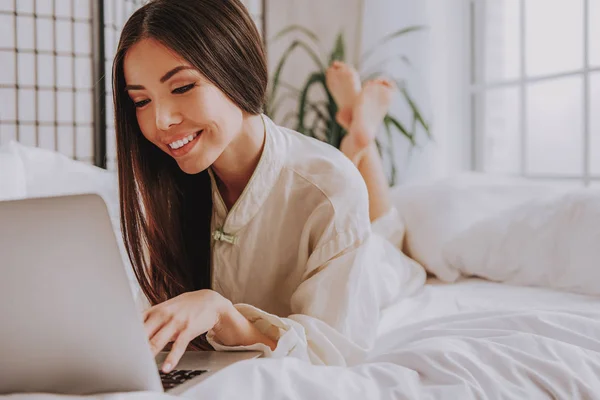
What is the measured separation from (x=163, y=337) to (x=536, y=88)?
7.60ft

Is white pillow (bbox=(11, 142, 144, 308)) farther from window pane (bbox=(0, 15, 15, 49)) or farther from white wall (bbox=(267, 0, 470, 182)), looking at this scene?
white wall (bbox=(267, 0, 470, 182))

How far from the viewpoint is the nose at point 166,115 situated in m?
0.99

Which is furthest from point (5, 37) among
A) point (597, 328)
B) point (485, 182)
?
point (597, 328)

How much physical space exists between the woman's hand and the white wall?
2.11m

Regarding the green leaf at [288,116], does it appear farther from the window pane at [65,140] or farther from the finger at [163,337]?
the finger at [163,337]

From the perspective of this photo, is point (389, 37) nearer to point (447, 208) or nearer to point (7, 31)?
point (447, 208)

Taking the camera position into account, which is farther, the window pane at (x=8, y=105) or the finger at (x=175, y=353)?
the window pane at (x=8, y=105)

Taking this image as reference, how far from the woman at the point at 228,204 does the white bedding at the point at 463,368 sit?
114mm

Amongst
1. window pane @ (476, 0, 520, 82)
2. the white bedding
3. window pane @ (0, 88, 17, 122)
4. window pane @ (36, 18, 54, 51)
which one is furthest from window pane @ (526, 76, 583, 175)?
window pane @ (0, 88, 17, 122)

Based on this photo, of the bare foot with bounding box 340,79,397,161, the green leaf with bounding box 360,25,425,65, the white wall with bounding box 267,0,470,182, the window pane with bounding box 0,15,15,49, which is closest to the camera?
the bare foot with bounding box 340,79,397,161

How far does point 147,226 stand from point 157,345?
39cm

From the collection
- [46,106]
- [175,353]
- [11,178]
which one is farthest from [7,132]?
[175,353]

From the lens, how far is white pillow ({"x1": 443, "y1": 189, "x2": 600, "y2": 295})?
1604 mm

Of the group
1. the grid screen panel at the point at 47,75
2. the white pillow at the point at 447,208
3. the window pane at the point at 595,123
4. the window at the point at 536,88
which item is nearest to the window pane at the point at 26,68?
the grid screen panel at the point at 47,75
